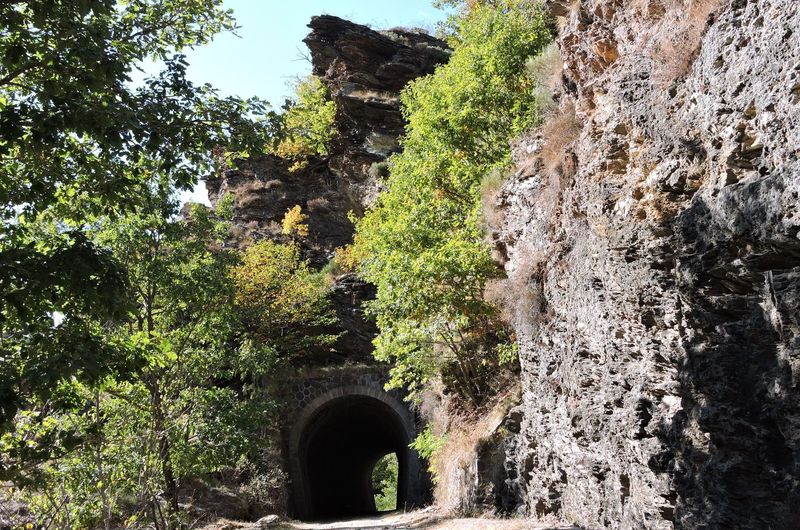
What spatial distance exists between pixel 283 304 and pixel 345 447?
9.48 meters

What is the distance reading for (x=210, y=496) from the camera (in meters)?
17.1

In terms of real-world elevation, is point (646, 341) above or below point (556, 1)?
below

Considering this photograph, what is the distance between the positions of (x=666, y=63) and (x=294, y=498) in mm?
17886

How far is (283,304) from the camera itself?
2180 centimetres

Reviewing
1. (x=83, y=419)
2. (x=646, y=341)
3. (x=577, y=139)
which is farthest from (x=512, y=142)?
(x=83, y=419)

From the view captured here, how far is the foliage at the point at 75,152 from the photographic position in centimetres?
496

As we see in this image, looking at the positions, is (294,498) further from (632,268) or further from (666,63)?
(666,63)

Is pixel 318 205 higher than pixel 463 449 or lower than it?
higher

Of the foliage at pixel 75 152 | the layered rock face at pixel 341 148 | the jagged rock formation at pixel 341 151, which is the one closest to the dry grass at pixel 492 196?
the foliage at pixel 75 152

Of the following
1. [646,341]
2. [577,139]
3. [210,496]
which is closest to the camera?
[646,341]

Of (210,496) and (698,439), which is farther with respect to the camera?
(210,496)

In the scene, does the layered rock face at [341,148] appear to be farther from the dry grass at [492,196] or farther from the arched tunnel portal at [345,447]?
the dry grass at [492,196]

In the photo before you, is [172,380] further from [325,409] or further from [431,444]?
[325,409]

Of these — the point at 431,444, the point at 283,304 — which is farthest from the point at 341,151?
the point at 431,444
